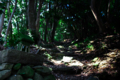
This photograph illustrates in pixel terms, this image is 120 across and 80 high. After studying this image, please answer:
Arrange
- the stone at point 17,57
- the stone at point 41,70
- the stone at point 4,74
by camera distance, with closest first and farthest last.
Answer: the stone at point 4,74
the stone at point 17,57
the stone at point 41,70

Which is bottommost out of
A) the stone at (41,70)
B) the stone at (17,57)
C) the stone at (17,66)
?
the stone at (41,70)

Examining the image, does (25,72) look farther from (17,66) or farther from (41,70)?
(41,70)

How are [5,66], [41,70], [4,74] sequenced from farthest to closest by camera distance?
[41,70], [5,66], [4,74]

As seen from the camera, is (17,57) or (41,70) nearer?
(17,57)

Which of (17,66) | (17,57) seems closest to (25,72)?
(17,66)

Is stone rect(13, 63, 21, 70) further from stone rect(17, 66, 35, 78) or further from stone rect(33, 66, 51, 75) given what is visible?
stone rect(33, 66, 51, 75)

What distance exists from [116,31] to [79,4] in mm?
4905

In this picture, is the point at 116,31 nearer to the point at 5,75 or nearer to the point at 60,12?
the point at 60,12

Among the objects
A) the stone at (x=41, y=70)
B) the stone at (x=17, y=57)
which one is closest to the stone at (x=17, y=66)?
the stone at (x=17, y=57)

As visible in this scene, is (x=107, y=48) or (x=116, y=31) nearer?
(x=107, y=48)

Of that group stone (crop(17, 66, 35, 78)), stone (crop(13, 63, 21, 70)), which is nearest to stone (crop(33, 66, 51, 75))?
stone (crop(17, 66, 35, 78))

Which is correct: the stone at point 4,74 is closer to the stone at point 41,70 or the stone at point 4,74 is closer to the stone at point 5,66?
the stone at point 5,66

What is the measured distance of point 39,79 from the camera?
9.62 feet

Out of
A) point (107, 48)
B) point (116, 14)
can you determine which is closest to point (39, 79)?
point (107, 48)
